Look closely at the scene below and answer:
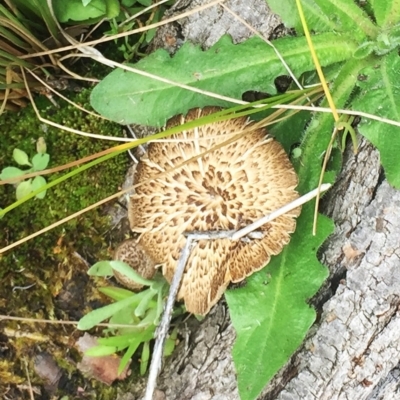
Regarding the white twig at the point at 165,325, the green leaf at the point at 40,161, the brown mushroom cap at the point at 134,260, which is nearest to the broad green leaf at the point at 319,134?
the white twig at the point at 165,325

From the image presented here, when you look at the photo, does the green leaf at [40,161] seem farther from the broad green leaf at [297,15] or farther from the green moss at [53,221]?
the broad green leaf at [297,15]

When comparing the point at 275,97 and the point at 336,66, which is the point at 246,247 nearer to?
the point at 275,97

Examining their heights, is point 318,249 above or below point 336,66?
below

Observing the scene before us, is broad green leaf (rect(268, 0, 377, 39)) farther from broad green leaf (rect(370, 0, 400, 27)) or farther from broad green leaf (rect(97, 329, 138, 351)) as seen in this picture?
broad green leaf (rect(97, 329, 138, 351))

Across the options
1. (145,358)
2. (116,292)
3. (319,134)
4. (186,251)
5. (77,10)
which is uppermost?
(77,10)

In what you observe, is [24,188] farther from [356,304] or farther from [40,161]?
[356,304]

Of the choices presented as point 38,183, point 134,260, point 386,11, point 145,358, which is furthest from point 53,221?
point 386,11

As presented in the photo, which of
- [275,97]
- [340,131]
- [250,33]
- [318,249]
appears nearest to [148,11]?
[250,33]
